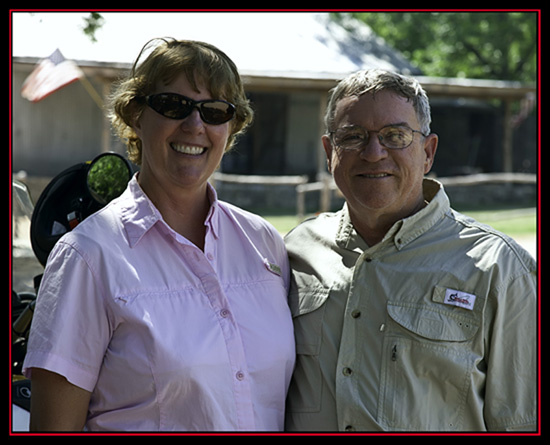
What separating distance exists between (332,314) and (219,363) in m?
0.57

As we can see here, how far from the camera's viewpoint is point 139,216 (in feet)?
8.35

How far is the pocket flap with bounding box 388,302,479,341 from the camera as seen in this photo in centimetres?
257

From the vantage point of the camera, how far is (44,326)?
2.30 m

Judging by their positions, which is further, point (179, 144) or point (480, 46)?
point (480, 46)

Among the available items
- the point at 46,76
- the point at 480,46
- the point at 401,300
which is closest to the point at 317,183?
the point at 46,76

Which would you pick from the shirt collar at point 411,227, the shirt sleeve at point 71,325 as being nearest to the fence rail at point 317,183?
the shirt collar at point 411,227

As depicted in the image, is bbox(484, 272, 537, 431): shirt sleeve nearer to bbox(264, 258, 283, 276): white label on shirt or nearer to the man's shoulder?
the man's shoulder

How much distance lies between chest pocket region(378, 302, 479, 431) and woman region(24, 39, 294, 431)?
0.41 m

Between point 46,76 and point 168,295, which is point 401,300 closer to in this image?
point 168,295

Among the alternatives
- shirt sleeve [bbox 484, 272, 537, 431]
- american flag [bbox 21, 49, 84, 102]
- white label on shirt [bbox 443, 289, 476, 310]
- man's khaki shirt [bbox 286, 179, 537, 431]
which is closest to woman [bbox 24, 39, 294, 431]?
man's khaki shirt [bbox 286, 179, 537, 431]

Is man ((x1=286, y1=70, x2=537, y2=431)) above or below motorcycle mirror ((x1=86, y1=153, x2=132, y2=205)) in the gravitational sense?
below

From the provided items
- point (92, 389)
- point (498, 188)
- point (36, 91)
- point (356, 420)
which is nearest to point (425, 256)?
point (356, 420)

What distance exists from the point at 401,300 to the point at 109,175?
57.8 inches

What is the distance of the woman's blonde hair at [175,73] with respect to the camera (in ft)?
8.46
